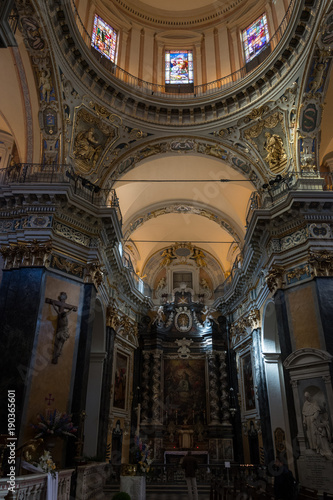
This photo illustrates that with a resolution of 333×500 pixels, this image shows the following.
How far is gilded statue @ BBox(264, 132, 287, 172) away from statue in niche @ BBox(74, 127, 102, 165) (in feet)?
20.8

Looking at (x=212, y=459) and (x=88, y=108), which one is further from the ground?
(x=88, y=108)

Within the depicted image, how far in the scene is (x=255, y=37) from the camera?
639 inches

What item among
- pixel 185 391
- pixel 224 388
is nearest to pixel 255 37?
pixel 224 388

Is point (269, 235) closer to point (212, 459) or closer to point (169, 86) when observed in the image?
point (169, 86)

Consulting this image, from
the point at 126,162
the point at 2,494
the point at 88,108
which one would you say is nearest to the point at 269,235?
the point at 126,162

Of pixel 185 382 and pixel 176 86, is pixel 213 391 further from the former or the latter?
pixel 176 86

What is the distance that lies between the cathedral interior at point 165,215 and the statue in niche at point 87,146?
92mm

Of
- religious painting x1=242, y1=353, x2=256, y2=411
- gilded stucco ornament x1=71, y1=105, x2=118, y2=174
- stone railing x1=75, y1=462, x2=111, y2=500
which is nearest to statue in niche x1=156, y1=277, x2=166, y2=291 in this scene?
religious painting x1=242, y1=353, x2=256, y2=411

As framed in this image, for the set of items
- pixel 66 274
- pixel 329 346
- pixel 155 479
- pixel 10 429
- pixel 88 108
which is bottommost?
pixel 155 479

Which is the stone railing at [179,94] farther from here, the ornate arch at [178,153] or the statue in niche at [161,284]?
the statue in niche at [161,284]

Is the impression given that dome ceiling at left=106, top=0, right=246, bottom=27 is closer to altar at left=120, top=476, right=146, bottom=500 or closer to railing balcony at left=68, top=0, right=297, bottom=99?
railing balcony at left=68, top=0, right=297, bottom=99

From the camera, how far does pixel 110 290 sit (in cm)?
1675

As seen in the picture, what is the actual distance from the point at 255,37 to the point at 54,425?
15.9 m

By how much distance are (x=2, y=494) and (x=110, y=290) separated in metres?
11.9
